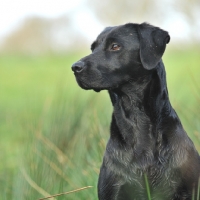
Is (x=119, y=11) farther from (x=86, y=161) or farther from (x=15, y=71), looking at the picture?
(x=15, y=71)

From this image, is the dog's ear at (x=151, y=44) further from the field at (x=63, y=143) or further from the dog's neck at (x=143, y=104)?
the field at (x=63, y=143)

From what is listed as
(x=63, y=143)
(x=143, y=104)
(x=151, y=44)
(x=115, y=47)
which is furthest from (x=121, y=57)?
(x=63, y=143)

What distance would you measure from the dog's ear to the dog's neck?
8 cm

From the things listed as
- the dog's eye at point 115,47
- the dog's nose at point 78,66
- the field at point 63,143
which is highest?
the dog's eye at point 115,47

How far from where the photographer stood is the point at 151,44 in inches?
127

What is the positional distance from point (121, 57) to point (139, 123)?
39cm

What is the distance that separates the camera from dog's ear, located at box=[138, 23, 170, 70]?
314 cm

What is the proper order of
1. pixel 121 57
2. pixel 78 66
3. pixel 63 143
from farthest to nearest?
pixel 63 143, pixel 121 57, pixel 78 66

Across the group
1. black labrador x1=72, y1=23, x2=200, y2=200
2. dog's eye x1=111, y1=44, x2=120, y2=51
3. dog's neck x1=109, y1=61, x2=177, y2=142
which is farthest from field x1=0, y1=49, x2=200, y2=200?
dog's eye x1=111, y1=44, x2=120, y2=51

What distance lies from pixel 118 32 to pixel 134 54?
18cm

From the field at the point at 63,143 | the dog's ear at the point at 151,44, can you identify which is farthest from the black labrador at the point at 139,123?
the field at the point at 63,143

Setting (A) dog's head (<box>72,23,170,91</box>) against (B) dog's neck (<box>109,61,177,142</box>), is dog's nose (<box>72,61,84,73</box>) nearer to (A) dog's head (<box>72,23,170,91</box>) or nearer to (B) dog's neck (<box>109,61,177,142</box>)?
(A) dog's head (<box>72,23,170,91</box>)

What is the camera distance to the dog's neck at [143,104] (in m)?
3.17

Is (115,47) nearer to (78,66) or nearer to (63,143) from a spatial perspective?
(78,66)
